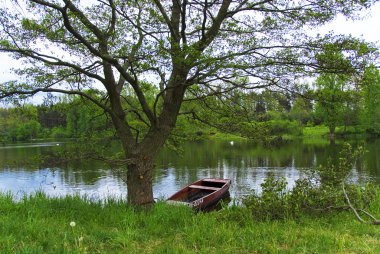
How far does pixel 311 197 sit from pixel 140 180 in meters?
3.10

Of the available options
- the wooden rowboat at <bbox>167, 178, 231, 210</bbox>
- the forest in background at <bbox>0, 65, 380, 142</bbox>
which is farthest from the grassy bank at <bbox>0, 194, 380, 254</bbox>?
the wooden rowboat at <bbox>167, 178, 231, 210</bbox>

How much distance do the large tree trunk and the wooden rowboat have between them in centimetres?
523

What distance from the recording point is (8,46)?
6.32 metres

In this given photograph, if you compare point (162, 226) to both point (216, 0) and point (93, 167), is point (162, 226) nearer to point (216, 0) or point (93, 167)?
point (216, 0)

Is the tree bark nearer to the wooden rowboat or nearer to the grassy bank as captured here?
the grassy bank

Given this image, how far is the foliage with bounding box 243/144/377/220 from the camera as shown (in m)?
5.98

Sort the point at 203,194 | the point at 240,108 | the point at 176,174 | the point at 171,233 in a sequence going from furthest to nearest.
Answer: the point at 176,174
the point at 203,194
the point at 240,108
the point at 171,233

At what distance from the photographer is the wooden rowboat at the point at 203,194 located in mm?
12766

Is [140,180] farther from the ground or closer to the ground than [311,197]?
farther from the ground

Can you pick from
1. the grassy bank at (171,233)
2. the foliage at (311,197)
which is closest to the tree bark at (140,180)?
the grassy bank at (171,233)

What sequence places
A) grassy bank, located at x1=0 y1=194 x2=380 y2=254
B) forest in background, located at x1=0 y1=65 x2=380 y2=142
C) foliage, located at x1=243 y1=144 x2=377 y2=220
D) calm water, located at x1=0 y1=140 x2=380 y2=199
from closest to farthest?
1. grassy bank, located at x1=0 y1=194 x2=380 y2=254
2. foliage, located at x1=243 y1=144 x2=377 y2=220
3. forest in background, located at x1=0 y1=65 x2=380 y2=142
4. calm water, located at x1=0 y1=140 x2=380 y2=199

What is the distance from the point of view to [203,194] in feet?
48.5

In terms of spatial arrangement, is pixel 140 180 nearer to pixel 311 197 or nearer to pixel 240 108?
pixel 240 108

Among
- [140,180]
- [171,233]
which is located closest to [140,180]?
[140,180]
